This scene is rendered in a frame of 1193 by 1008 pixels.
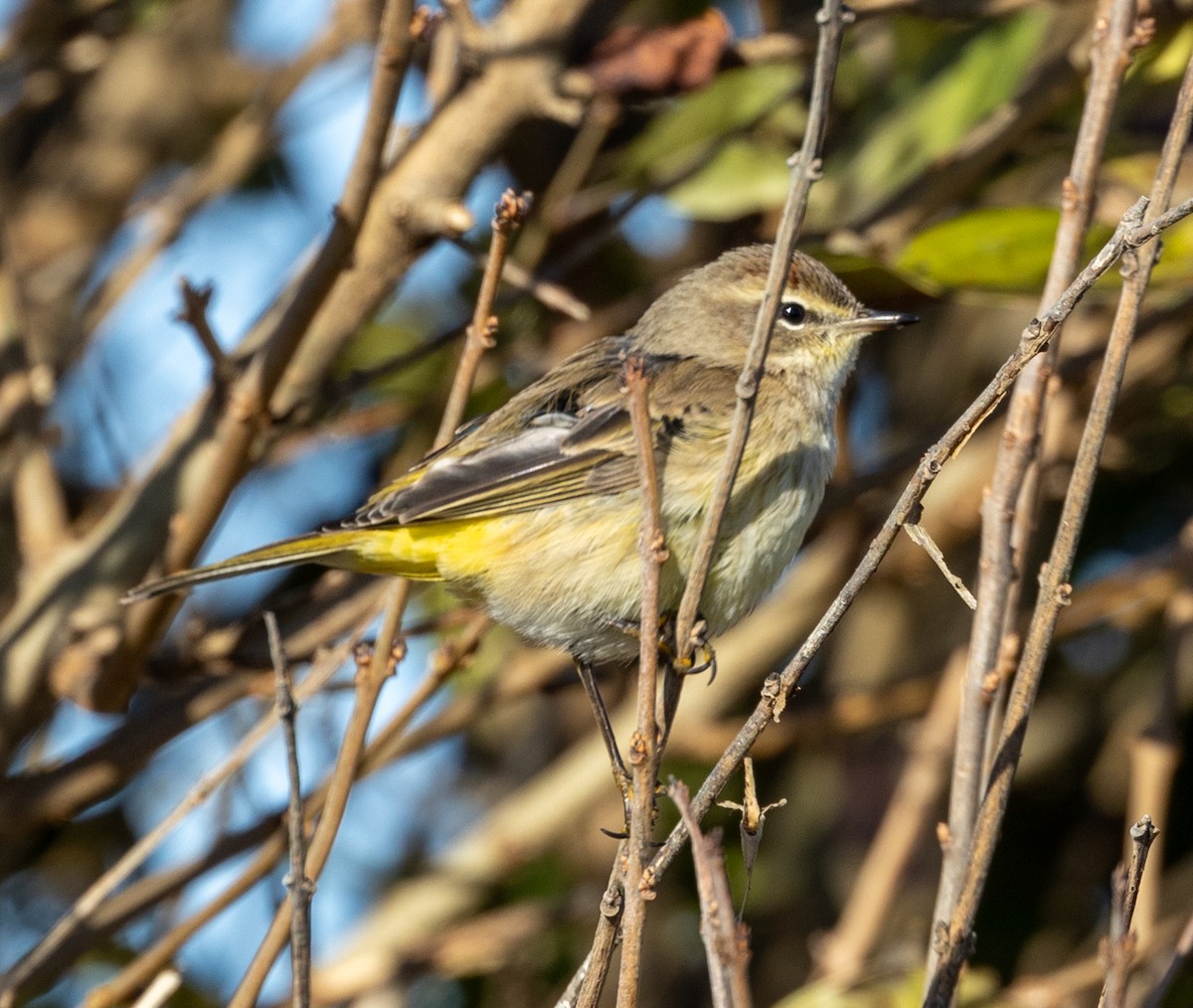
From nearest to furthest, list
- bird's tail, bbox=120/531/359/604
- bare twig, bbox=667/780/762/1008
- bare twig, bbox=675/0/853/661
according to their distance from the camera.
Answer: bare twig, bbox=667/780/762/1008
bare twig, bbox=675/0/853/661
bird's tail, bbox=120/531/359/604

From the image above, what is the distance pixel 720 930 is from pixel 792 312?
2328 millimetres

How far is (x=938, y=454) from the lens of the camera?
2014mm

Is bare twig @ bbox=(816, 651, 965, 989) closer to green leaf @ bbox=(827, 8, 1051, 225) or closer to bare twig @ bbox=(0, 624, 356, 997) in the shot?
green leaf @ bbox=(827, 8, 1051, 225)

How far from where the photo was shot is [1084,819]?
4.95 metres

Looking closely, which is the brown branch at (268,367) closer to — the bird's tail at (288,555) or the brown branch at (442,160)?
the brown branch at (442,160)

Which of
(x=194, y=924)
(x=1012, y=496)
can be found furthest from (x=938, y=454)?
(x=194, y=924)

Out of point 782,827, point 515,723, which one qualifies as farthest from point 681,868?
point 515,723

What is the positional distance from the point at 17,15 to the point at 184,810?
9.46 ft

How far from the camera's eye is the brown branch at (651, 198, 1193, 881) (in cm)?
199

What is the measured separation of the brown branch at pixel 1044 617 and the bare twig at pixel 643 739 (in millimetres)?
468

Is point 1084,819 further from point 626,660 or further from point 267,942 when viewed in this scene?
point 267,942

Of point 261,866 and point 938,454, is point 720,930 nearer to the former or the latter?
point 938,454

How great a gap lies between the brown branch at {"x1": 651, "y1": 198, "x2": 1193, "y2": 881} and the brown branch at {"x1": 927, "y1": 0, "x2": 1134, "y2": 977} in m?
0.49

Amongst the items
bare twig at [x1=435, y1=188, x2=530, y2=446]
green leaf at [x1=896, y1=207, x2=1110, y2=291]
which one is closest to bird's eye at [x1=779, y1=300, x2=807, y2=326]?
green leaf at [x1=896, y1=207, x2=1110, y2=291]
